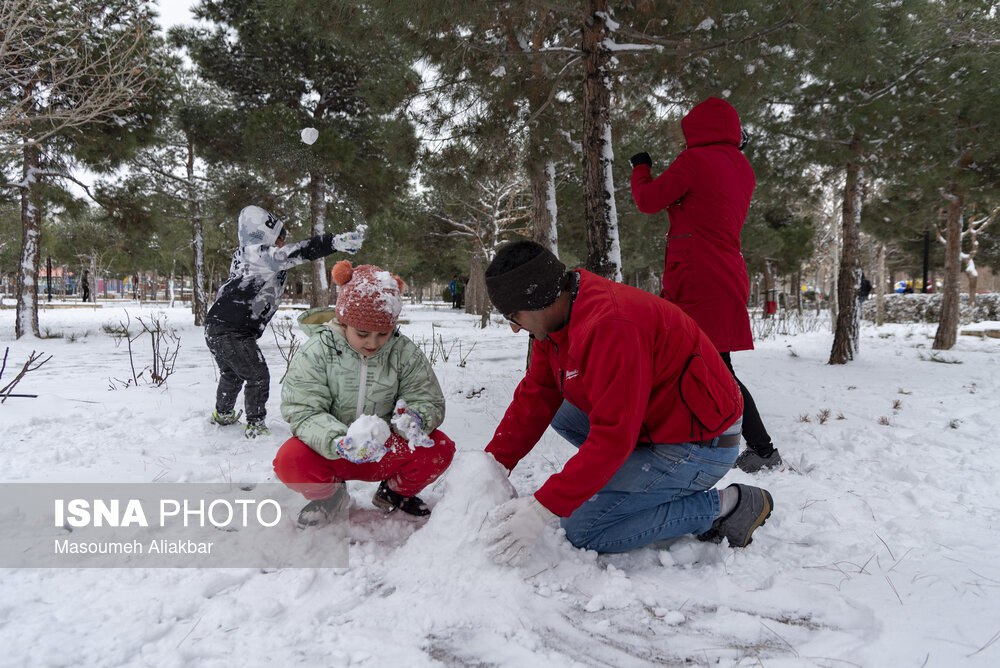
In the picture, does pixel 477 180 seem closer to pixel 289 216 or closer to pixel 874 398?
pixel 874 398

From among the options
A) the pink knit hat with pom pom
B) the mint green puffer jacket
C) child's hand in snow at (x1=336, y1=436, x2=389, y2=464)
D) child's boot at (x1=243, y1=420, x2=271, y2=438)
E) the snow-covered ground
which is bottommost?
the snow-covered ground

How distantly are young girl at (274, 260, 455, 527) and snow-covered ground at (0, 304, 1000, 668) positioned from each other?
0.14m

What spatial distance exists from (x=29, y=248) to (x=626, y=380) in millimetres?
11444

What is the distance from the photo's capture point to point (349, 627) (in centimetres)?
141

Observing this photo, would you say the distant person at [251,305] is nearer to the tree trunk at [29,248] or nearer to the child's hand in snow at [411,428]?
the child's hand in snow at [411,428]

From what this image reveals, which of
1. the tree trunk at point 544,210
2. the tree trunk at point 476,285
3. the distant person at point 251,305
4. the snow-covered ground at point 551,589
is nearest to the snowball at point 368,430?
the snow-covered ground at point 551,589

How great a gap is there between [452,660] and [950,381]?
602cm

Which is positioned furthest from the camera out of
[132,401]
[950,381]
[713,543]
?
[950,381]

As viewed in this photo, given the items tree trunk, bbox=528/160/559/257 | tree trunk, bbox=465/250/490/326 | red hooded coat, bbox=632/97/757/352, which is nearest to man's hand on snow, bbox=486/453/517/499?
red hooded coat, bbox=632/97/757/352

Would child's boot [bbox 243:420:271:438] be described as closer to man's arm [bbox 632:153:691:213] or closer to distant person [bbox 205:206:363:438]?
distant person [bbox 205:206:363:438]

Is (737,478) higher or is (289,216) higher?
(289,216)

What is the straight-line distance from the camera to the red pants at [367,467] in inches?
77.0

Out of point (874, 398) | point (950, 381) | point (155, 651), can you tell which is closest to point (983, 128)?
point (950, 381)

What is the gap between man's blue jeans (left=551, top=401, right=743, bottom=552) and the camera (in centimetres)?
175
